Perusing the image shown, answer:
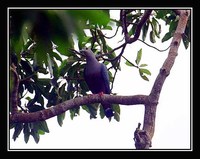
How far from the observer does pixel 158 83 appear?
3.34m

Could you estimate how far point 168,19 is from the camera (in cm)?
442

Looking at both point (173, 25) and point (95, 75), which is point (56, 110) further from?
point (173, 25)

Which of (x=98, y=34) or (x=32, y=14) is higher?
(x=98, y=34)

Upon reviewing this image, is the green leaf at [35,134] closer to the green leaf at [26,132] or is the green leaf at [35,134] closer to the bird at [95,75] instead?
the green leaf at [26,132]

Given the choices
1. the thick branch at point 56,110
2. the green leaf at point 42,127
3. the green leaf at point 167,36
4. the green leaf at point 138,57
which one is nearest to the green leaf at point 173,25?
the green leaf at point 167,36

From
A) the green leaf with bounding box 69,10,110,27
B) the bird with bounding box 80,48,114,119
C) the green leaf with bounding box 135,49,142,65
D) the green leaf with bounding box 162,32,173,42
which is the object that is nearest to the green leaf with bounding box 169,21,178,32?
the green leaf with bounding box 162,32,173,42

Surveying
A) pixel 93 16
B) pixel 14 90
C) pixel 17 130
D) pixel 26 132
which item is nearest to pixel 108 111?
pixel 26 132

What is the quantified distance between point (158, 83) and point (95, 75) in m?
1.85

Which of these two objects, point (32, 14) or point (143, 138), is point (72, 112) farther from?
point (32, 14)

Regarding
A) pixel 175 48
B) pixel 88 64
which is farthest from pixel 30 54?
pixel 175 48

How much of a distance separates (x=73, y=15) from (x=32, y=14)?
0.10 m

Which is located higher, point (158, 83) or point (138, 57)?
point (138, 57)

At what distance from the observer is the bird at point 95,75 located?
180 inches

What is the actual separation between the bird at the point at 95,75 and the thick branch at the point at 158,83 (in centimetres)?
121
